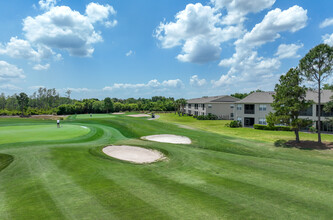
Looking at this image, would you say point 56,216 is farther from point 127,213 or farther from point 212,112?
point 212,112

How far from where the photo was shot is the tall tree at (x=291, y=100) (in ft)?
77.8

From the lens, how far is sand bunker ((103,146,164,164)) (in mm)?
15602

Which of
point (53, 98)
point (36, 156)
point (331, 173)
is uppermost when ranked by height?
point (53, 98)

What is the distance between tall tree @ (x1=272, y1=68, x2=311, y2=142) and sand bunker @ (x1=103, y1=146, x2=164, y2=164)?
18113mm

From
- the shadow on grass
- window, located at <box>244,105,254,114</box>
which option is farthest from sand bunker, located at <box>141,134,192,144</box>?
window, located at <box>244,105,254,114</box>

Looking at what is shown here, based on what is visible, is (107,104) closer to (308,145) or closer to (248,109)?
(248,109)

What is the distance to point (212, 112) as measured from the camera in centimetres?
6544

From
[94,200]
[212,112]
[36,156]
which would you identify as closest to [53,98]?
[212,112]

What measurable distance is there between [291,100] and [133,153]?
21.6 meters

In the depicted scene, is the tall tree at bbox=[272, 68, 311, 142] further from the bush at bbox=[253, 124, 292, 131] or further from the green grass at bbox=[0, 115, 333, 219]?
the bush at bbox=[253, 124, 292, 131]

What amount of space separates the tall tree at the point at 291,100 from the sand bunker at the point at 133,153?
1811 cm

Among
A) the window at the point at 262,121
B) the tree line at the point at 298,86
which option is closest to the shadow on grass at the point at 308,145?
the tree line at the point at 298,86

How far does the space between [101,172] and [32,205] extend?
4.13 metres

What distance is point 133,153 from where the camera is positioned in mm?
17484
